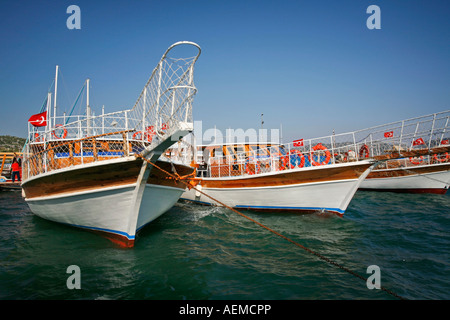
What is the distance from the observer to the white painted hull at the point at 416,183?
591 inches

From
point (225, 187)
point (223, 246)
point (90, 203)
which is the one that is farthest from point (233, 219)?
point (90, 203)

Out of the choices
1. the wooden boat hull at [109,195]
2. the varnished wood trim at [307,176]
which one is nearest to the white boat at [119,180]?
the wooden boat hull at [109,195]

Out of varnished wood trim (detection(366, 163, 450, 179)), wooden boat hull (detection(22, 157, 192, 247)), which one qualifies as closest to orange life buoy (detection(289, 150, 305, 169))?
wooden boat hull (detection(22, 157, 192, 247))

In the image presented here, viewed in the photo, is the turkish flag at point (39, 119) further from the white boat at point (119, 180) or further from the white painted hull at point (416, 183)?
the white painted hull at point (416, 183)

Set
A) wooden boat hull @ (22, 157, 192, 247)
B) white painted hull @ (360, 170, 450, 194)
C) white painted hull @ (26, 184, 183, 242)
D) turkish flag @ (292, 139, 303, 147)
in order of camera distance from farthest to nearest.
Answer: white painted hull @ (360, 170, 450, 194) < turkish flag @ (292, 139, 303, 147) < white painted hull @ (26, 184, 183, 242) < wooden boat hull @ (22, 157, 192, 247)

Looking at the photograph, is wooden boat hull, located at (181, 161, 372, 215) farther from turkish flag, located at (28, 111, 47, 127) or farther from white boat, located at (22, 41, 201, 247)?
turkish flag, located at (28, 111, 47, 127)

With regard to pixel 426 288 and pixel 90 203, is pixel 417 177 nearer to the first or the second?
pixel 426 288

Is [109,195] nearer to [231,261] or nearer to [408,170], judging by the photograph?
[231,261]

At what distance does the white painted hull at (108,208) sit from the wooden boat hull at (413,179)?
14714 mm

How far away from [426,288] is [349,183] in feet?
16.1

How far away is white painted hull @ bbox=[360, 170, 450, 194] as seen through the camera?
15000 millimetres

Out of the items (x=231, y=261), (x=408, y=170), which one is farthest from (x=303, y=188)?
(x=408, y=170)

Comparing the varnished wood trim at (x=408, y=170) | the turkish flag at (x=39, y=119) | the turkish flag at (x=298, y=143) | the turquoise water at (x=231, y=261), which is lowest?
the turquoise water at (x=231, y=261)

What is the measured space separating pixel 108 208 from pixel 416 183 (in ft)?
62.1
